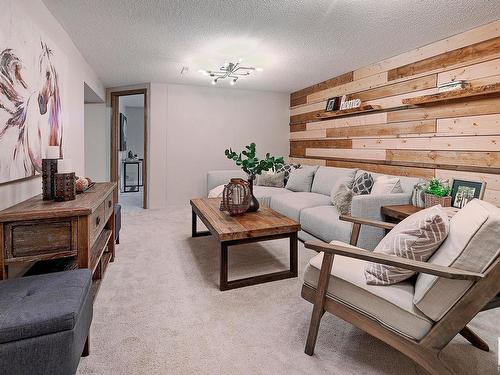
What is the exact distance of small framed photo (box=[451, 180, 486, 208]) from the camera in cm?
247

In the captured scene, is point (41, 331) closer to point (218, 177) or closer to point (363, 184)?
point (363, 184)

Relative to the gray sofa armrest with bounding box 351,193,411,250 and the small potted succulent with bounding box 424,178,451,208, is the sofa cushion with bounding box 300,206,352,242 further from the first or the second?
the small potted succulent with bounding box 424,178,451,208

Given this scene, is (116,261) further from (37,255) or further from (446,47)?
(446,47)

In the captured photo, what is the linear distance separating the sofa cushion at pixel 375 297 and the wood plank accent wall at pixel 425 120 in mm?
1881

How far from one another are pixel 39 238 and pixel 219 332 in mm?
1123

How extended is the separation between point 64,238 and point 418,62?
12.3ft

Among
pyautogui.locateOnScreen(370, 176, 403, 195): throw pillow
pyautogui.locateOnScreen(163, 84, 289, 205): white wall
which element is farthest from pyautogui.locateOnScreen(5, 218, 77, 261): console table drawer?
pyautogui.locateOnScreen(163, 84, 289, 205): white wall

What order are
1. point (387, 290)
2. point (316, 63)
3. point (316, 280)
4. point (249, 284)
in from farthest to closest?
1. point (316, 63)
2. point (249, 284)
3. point (316, 280)
4. point (387, 290)

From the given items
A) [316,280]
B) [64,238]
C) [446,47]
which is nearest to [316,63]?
[446,47]

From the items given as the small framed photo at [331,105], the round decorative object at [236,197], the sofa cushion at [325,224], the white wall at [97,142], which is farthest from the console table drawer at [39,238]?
the white wall at [97,142]

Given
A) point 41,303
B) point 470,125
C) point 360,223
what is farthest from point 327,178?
point 41,303

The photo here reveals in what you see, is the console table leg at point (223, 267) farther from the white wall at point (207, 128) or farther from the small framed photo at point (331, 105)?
the white wall at point (207, 128)

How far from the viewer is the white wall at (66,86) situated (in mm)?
1829

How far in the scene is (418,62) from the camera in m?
3.28
